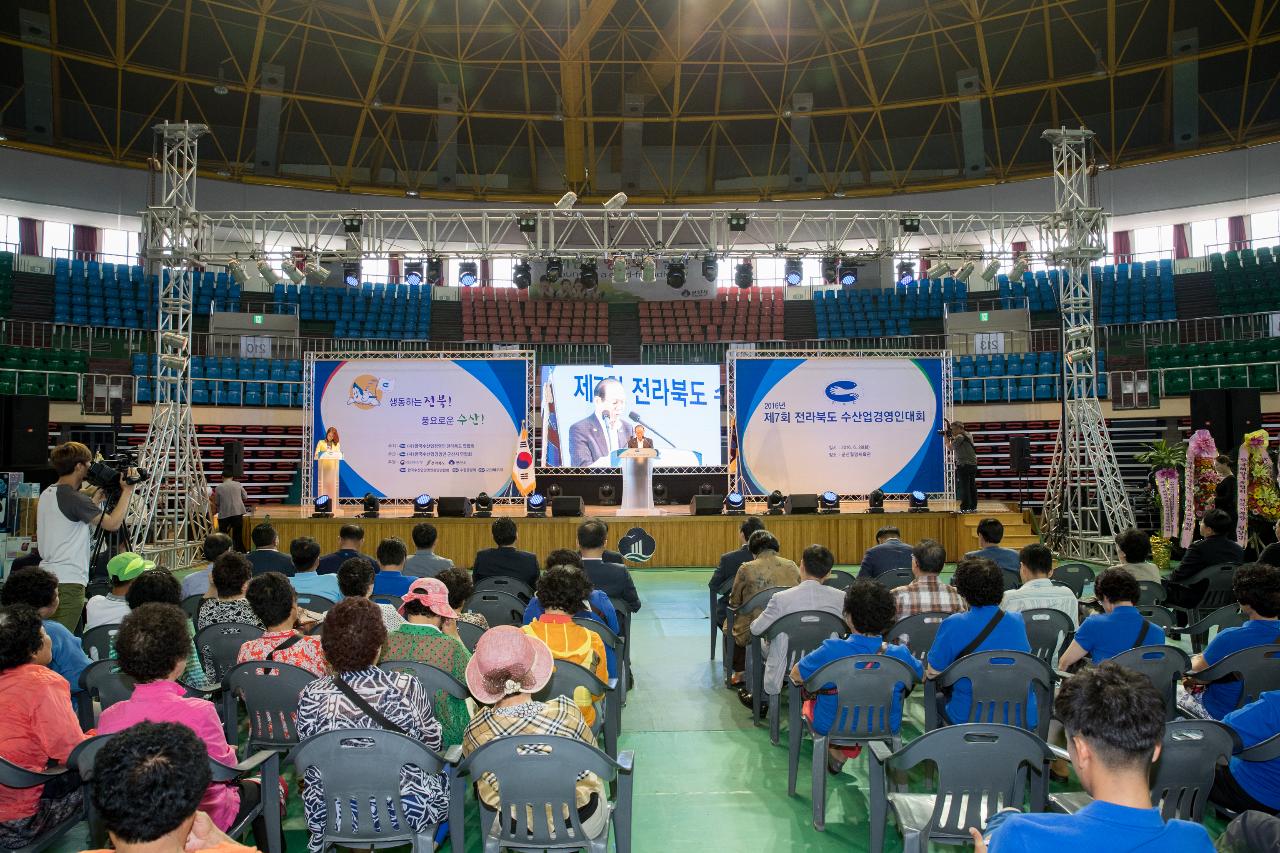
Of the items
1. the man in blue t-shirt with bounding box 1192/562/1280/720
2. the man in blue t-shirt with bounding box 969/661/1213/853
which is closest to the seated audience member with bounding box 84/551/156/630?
the man in blue t-shirt with bounding box 969/661/1213/853

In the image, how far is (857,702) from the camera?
4.34 m

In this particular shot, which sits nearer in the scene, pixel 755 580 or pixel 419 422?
pixel 755 580

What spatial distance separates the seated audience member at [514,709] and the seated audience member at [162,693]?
2.91 feet

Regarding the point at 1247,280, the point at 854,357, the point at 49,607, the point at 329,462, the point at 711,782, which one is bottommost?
the point at 711,782

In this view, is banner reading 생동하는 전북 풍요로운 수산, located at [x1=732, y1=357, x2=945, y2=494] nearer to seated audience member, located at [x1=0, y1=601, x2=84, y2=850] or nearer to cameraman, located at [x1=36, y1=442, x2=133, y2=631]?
cameraman, located at [x1=36, y1=442, x2=133, y2=631]

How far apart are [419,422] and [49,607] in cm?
1196

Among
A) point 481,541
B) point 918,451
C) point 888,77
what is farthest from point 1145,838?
point 888,77

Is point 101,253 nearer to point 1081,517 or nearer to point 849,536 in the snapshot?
point 849,536

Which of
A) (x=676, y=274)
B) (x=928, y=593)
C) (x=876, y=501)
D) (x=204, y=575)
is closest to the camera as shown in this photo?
(x=928, y=593)

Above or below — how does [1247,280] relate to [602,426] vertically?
above

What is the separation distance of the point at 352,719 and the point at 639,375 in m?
14.2

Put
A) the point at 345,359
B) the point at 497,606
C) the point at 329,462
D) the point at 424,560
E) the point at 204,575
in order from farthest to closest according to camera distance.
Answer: the point at 345,359, the point at 329,462, the point at 424,560, the point at 204,575, the point at 497,606

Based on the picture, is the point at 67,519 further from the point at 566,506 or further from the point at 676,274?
the point at 676,274

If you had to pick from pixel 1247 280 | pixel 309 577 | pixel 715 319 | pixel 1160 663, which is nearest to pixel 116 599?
pixel 309 577
